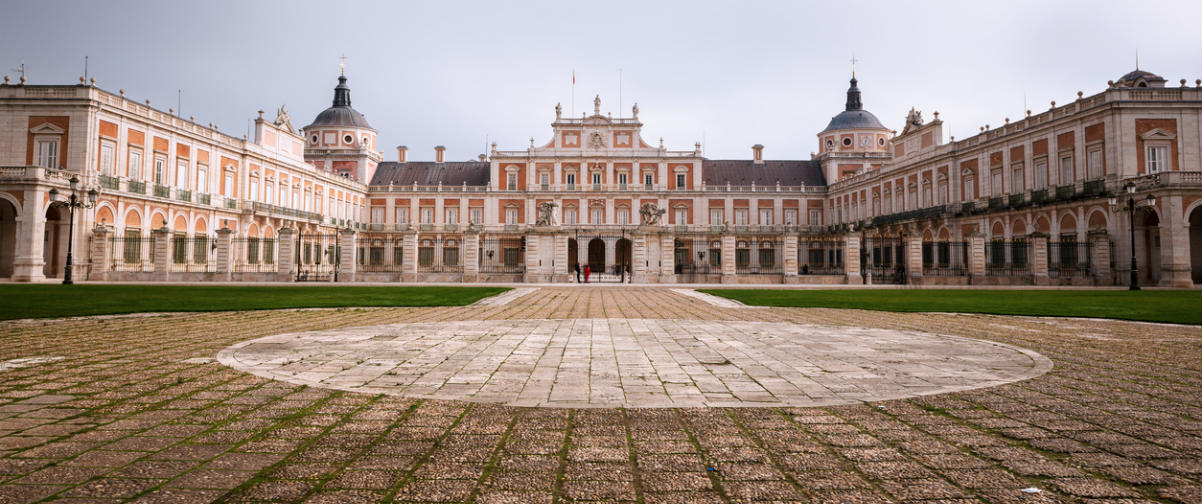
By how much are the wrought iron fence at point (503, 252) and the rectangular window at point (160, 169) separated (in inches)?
855

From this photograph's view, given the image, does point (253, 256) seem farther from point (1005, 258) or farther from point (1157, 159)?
point (1157, 159)

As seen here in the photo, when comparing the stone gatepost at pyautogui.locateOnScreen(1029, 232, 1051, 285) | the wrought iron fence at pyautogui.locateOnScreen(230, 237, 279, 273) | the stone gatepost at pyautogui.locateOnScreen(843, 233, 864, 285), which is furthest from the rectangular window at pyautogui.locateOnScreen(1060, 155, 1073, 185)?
the wrought iron fence at pyautogui.locateOnScreen(230, 237, 279, 273)

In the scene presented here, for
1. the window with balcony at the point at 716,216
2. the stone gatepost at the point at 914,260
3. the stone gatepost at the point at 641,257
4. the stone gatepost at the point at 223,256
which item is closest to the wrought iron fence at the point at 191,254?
the stone gatepost at the point at 223,256

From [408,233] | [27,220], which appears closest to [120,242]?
[27,220]

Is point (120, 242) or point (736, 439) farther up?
point (120, 242)

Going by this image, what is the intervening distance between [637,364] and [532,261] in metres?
22.8

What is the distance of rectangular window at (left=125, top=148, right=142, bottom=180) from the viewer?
30014 mm

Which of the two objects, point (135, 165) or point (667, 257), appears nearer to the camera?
point (667, 257)

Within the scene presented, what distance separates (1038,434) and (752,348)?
3.41 metres

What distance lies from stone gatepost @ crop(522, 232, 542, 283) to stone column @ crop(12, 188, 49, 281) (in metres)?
19.5

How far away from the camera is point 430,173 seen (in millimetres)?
59125

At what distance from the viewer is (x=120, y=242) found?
2791cm

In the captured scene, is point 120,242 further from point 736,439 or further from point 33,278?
point 736,439

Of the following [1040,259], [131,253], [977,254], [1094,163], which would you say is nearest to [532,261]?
[131,253]
